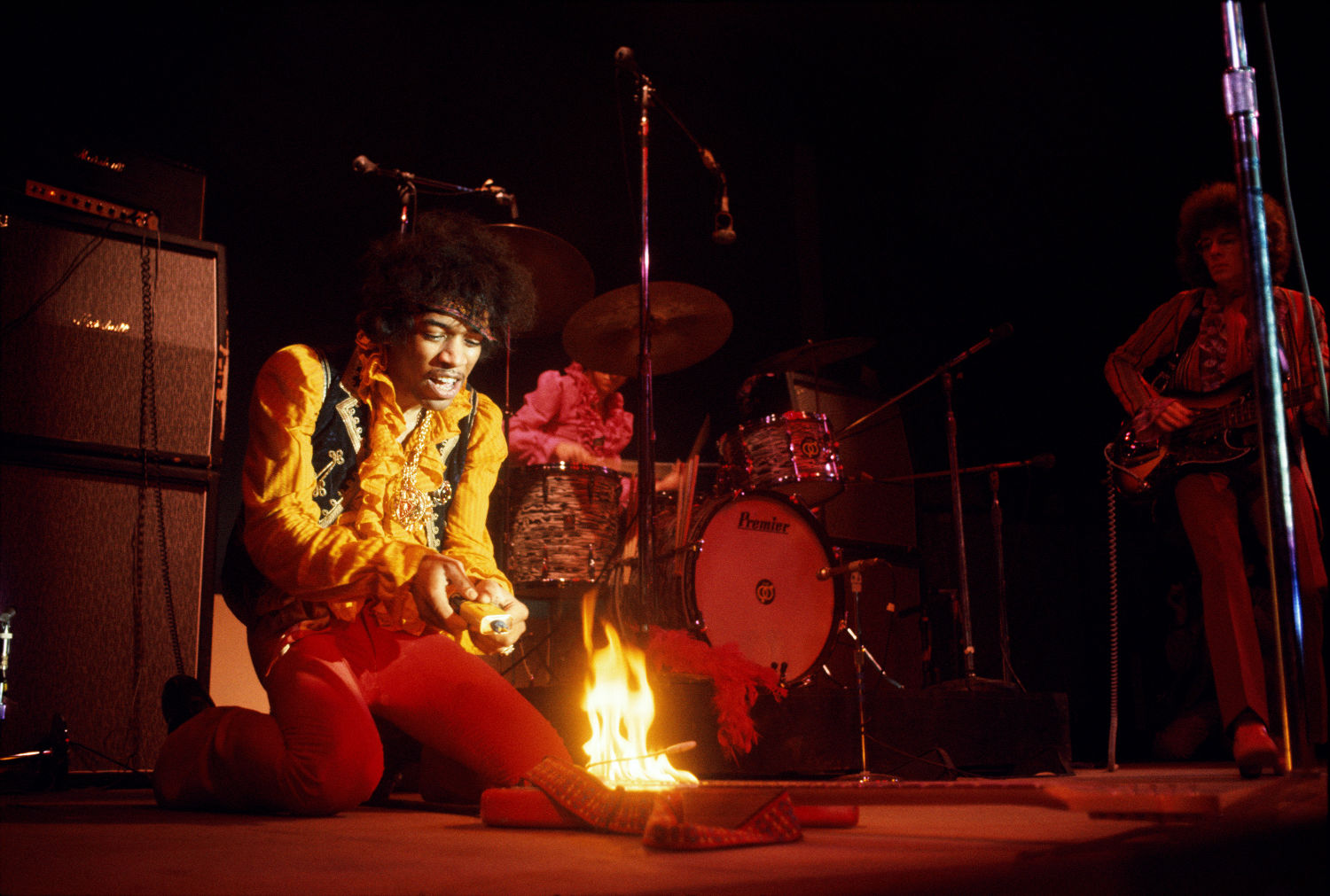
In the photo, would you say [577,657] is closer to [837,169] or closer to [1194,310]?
[1194,310]

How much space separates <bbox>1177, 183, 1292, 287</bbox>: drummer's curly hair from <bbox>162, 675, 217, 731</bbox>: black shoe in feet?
13.0

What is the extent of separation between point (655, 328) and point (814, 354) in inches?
37.4

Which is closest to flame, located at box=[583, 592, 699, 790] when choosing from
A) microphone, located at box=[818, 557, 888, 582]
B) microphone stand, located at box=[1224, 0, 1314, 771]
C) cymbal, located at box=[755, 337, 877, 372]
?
microphone stand, located at box=[1224, 0, 1314, 771]

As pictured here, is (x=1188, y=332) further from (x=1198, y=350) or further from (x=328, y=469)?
(x=328, y=469)

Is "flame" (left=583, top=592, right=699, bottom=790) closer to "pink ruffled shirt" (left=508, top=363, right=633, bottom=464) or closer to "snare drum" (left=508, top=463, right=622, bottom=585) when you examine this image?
"snare drum" (left=508, top=463, right=622, bottom=585)

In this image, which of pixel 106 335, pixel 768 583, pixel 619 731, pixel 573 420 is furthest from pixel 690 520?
pixel 106 335

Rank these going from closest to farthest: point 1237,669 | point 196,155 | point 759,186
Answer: point 1237,669
point 196,155
point 759,186

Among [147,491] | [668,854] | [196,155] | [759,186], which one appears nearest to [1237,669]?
[668,854]

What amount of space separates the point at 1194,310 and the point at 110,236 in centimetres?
423

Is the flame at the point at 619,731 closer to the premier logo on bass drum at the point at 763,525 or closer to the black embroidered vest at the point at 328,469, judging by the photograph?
the black embroidered vest at the point at 328,469

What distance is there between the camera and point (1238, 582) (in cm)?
346

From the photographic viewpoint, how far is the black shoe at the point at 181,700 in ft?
9.74

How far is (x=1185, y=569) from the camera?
243 inches

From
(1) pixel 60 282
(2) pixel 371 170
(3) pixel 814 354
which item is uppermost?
(2) pixel 371 170
